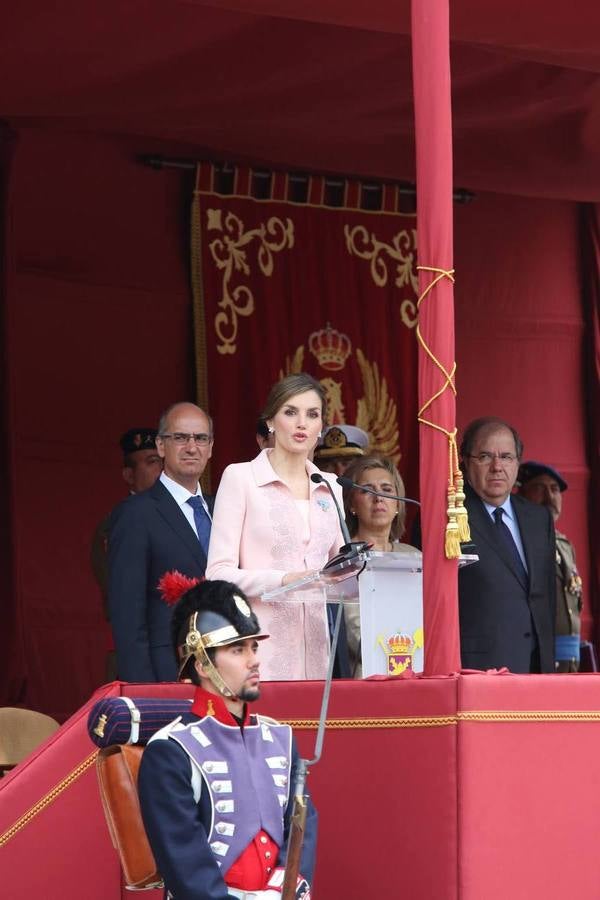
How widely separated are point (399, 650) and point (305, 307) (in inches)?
159

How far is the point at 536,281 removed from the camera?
9.41m

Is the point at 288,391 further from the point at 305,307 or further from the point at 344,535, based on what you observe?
the point at 305,307

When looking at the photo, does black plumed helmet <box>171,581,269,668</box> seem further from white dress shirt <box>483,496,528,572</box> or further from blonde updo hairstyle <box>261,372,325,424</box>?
white dress shirt <box>483,496,528,572</box>

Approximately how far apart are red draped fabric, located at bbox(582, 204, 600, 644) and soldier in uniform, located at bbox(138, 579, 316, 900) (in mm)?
5584

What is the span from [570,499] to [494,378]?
2.52 feet

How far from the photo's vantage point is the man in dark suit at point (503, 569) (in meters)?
5.69

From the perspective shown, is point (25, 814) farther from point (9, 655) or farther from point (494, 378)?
point (494, 378)

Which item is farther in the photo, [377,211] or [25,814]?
[377,211]

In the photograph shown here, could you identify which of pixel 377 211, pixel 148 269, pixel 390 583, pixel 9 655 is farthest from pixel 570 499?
pixel 390 583

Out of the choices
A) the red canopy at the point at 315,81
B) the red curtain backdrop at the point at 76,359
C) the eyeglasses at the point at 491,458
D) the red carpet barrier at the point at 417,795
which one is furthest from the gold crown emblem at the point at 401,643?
the red curtain backdrop at the point at 76,359

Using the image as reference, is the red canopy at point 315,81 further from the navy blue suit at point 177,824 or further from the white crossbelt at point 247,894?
the white crossbelt at point 247,894

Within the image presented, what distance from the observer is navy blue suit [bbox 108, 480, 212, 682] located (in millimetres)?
5281

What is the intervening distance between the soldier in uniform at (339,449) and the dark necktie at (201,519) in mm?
953

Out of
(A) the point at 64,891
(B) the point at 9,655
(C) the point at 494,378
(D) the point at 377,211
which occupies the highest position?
(D) the point at 377,211
